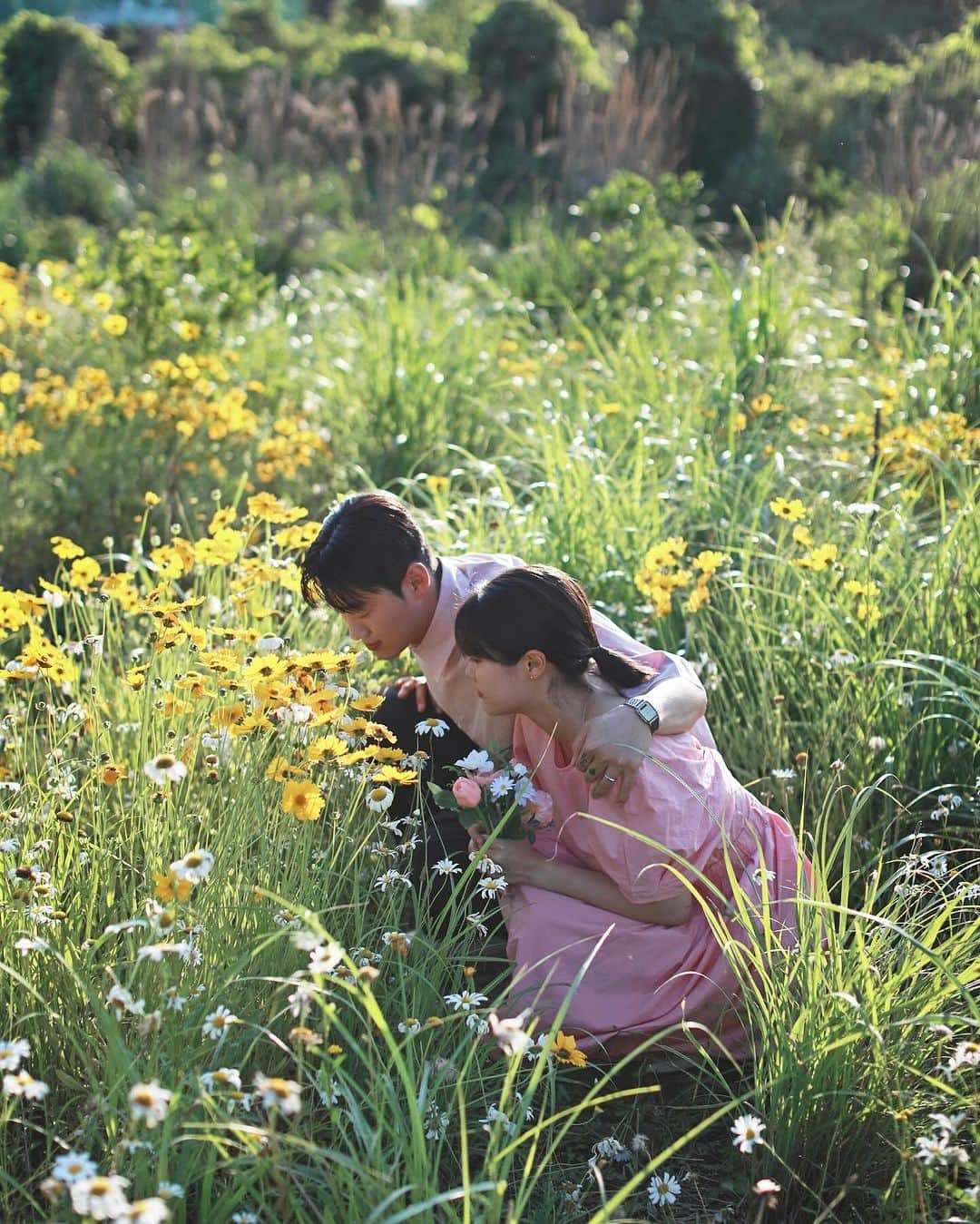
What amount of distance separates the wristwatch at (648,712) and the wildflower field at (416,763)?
33 centimetres

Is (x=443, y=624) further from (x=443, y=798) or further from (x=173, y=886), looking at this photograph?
(x=173, y=886)

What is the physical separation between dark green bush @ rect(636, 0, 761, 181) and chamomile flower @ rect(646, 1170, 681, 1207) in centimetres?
1027

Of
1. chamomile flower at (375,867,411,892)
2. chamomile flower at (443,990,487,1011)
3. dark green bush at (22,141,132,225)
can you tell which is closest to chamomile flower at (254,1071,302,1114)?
chamomile flower at (443,990,487,1011)

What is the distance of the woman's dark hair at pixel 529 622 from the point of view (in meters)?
2.26

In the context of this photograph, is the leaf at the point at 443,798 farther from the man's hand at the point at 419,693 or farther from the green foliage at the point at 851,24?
the green foliage at the point at 851,24

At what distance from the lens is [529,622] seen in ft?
7.45

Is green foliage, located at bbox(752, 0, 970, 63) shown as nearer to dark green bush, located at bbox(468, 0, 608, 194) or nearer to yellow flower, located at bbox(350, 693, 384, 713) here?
dark green bush, located at bbox(468, 0, 608, 194)

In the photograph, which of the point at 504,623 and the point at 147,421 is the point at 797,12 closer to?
the point at 147,421

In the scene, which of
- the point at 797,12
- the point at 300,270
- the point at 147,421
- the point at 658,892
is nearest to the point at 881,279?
the point at 147,421

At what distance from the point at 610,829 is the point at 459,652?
518 mm

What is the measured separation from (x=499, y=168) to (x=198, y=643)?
9049mm

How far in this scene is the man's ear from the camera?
→ 102 inches

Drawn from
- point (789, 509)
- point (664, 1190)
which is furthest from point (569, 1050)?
point (789, 509)

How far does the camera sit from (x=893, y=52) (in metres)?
16.6
